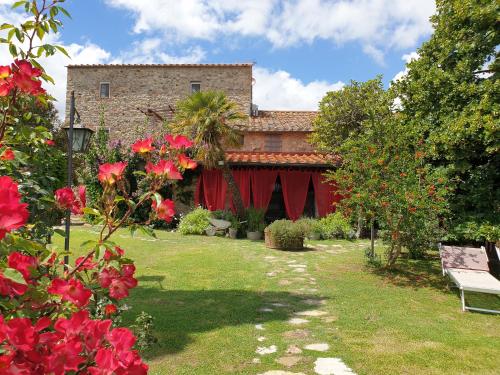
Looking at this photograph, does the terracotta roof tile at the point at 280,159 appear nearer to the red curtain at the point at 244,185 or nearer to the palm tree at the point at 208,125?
the red curtain at the point at 244,185

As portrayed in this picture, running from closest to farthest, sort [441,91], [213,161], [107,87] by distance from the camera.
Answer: [441,91], [213,161], [107,87]

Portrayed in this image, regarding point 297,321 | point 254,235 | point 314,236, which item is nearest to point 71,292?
point 297,321

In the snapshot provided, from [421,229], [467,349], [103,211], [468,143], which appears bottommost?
[467,349]

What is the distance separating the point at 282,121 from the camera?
1878 centimetres

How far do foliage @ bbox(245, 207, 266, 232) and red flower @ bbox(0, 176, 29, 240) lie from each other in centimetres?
1259

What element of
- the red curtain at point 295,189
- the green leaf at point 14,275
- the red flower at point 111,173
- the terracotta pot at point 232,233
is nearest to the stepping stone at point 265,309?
the red flower at point 111,173

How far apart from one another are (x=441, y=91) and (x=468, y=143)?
1.34m

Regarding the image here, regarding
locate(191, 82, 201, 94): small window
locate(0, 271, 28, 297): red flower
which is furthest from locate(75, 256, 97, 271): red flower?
locate(191, 82, 201, 94): small window

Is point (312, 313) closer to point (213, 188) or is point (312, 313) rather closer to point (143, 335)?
point (143, 335)

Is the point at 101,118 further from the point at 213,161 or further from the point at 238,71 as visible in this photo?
the point at 213,161

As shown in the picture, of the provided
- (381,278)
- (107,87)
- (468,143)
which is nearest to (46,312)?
(381,278)

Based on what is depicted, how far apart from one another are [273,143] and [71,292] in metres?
16.7

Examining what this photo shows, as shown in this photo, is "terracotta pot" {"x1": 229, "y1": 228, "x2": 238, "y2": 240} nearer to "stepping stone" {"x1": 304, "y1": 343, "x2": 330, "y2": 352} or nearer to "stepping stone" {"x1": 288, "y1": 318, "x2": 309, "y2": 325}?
"stepping stone" {"x1": 288, "y1": 318, "x2": 309, "y2": 325}

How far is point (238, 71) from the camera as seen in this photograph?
2034cm
